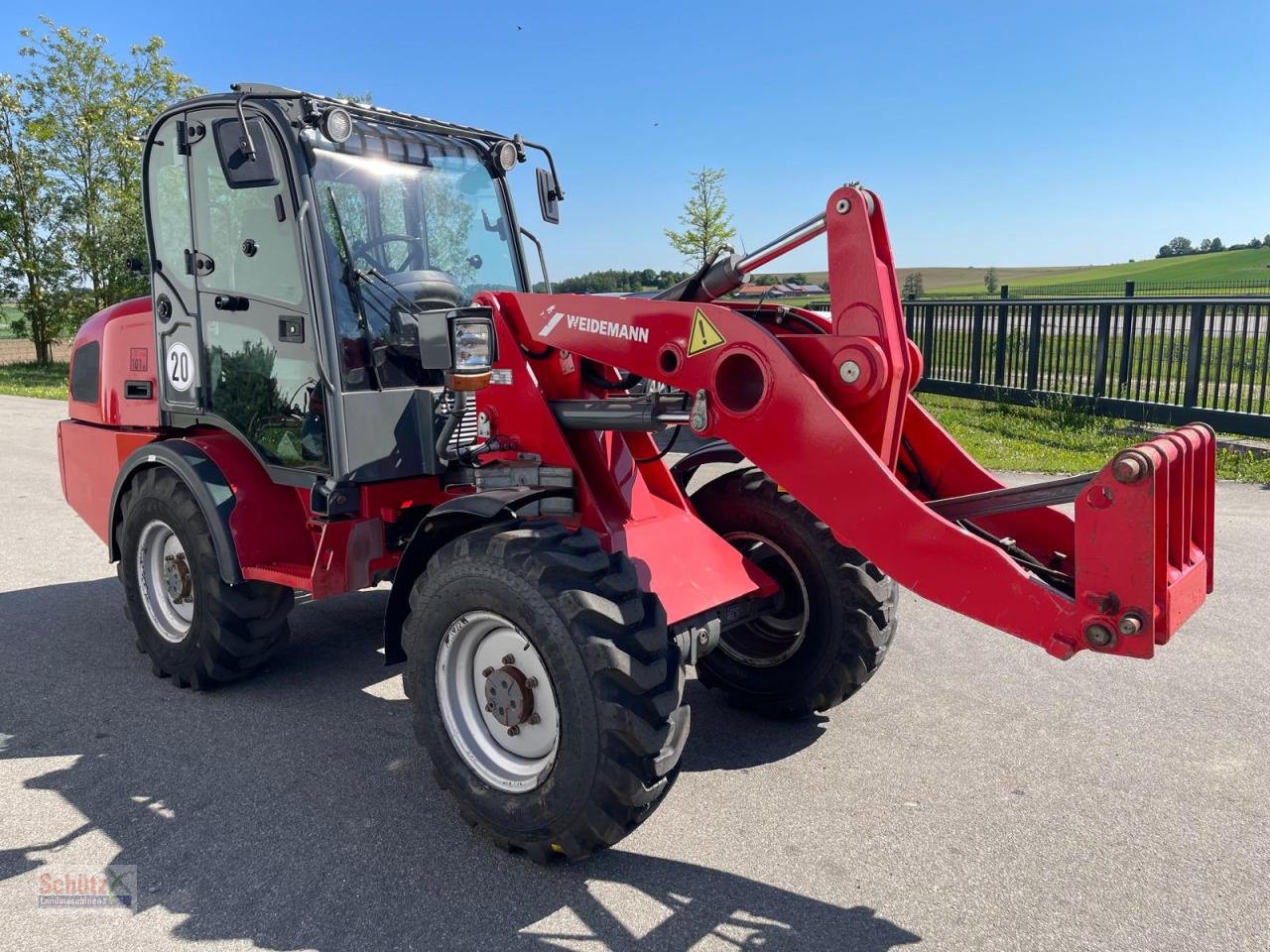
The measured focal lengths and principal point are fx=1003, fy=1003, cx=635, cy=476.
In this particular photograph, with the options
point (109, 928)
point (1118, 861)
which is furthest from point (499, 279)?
point (1118, 861)

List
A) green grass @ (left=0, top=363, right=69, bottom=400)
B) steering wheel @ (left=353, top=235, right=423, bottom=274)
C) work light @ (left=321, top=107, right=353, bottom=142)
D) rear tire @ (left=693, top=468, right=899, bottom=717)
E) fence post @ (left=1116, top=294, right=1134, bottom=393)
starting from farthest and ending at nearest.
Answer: green grass @ (left=0, top=363, right=69, bottom=400), fence post @ (left=1116, top=294, right=1134, bottom=393), steering wheel @ (left=353, top=235, right=423, bottom=274), rear tire @ (left=693, top=468, right=899, bottom=717), work light @ (left=321, top=107, right=353, bottom=142)

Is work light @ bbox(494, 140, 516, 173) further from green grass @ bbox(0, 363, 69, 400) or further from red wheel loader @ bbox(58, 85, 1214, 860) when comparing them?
green grass @ bbox(0, 363, 69, 400)

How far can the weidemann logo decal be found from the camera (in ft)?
11.5

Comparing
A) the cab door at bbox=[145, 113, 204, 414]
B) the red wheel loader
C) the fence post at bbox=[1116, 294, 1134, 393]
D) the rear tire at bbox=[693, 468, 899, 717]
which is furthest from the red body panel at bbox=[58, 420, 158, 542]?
the fence post at bbox=[1116, 294, 1134, 393]

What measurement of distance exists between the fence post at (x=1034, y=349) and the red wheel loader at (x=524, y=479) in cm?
970

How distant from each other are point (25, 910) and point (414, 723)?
4.23 ft

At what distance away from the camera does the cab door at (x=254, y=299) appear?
4227mm

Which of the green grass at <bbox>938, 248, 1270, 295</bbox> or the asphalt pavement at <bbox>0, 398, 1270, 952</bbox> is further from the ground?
the green grass at <bbox>938, 248, 1270, 295</bbox>

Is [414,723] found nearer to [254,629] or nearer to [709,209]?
[254,629]


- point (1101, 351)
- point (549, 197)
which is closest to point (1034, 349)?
point (1101, 351)

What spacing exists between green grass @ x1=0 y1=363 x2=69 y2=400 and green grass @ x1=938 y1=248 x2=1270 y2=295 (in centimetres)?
2755

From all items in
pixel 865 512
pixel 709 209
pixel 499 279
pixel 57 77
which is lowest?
pixel 865 512

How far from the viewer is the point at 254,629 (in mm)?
4738

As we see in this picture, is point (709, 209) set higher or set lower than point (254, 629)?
higher
